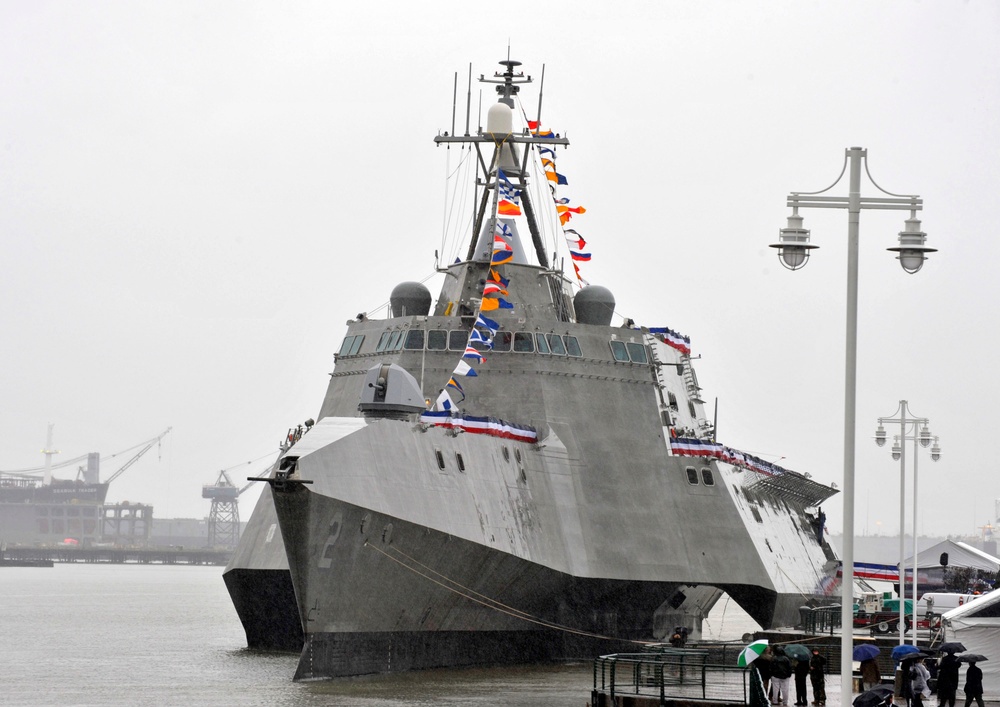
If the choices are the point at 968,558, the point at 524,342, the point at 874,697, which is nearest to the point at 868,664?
the point at 874,697

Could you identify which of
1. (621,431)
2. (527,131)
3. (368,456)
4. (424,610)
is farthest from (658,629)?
(527,131)

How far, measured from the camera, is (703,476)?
3625 centimetres

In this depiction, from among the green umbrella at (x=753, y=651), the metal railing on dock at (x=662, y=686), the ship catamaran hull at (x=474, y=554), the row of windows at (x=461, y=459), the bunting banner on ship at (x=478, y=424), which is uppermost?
the bunting banner on ship at (x=478, y=424)

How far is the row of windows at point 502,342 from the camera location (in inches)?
1380

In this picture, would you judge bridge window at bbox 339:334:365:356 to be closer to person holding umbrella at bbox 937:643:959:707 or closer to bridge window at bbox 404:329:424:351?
bridge window at bbox 404:329:424:351

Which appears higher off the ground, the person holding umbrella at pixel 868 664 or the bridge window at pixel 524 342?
the bridge window at pixel 524 342

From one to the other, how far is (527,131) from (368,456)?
1425 centimetres

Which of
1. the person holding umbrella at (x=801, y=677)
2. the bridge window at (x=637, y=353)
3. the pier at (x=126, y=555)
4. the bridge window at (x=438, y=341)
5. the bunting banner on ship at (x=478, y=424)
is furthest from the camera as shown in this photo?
the pier at (x=126, y=555)

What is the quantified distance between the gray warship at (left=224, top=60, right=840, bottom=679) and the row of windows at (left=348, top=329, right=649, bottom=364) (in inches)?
1.9

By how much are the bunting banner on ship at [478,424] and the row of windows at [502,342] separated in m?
2.40

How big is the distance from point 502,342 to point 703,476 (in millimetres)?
5975

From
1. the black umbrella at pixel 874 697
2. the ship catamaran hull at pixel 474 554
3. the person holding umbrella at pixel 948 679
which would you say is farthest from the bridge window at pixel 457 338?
the black umbrella at pixel 874 697

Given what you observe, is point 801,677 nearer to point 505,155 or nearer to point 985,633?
point 985,633

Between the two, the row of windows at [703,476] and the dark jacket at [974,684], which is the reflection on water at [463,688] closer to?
the row of windows at [703,476]
